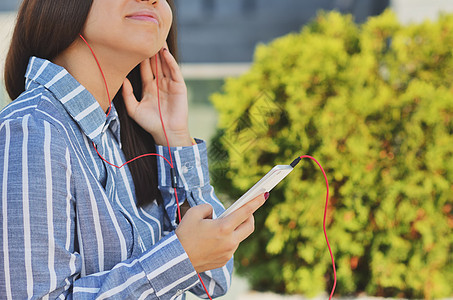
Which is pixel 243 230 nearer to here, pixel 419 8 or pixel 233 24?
pixel 419 8

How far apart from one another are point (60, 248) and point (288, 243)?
253 centimetres

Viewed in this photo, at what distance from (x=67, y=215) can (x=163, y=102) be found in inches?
26.7

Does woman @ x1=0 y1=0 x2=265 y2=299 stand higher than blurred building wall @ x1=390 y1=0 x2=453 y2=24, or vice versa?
blurred building wall @ x1=390 y1=0 x2=453 y2=24

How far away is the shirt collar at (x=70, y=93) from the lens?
1.24 m

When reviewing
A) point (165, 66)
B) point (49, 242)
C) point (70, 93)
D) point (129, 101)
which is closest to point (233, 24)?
point (165, 66)

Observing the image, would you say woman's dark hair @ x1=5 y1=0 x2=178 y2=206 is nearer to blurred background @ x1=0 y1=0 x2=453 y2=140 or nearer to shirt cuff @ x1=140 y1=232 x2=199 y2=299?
shirt cuff @ x1=140 y1=232 x2=199 y2=299

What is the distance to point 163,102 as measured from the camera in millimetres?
1693

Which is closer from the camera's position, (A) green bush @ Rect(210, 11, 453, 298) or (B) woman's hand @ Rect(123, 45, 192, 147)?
(B) woman's hand @ Rect(123, 45, 192, 147)

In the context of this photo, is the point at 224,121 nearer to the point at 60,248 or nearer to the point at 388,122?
the point at 388,122

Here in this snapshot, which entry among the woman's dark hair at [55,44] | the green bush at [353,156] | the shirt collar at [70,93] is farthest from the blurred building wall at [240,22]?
the shirt collar at [70,93]

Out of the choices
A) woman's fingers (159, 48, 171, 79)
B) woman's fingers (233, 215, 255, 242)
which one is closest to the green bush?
woman's fingers (159, 48, 171, 79)

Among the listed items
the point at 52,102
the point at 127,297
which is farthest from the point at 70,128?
the point at 127,297

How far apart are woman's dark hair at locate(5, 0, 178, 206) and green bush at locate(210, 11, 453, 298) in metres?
1.79

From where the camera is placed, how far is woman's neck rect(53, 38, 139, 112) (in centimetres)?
133
